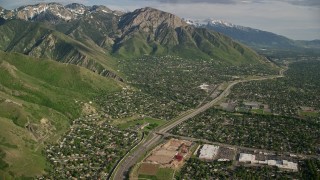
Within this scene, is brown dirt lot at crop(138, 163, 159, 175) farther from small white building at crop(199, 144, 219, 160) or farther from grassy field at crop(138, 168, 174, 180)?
small white building at crop(199, 144, 219, 160)

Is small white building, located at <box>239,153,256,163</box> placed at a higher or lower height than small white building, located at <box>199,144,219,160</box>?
higher

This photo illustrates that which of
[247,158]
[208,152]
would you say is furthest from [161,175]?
[247,158]

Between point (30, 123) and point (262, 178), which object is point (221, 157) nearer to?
point (262, 178)

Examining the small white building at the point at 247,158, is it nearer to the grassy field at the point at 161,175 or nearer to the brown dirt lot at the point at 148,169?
the grassy field at the point at 161,175

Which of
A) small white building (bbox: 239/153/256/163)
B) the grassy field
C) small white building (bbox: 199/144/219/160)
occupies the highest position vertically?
small white building (bbox: 239/153/256/163)

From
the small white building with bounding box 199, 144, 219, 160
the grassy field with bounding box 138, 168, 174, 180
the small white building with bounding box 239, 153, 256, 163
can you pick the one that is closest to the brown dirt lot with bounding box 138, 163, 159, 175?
the grassy field with bounding box 138, 168, 174, 180

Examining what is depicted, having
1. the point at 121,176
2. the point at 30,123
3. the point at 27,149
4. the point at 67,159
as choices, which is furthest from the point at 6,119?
the point at 121,176

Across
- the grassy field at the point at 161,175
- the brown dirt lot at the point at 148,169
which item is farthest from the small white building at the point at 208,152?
the brown dirt lot at the point at 148,169

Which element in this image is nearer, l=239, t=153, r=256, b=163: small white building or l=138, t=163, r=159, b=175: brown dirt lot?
l=138, t=163, r=159, b=175: brown dirt lot

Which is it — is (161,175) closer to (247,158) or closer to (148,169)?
(148,169)
